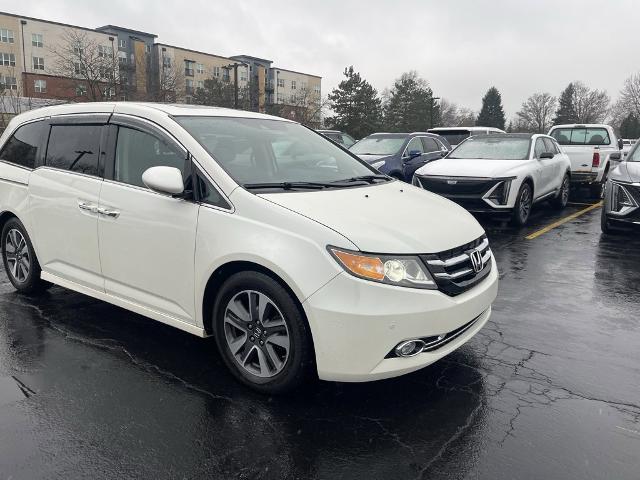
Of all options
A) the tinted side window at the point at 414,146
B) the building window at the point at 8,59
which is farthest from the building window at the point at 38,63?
the tinted side window at the point at 414,146

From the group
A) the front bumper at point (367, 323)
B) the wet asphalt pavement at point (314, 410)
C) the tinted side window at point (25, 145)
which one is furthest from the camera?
the tinted side window at point (25, 145)

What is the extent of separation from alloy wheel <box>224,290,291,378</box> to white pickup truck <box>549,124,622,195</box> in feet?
38.3

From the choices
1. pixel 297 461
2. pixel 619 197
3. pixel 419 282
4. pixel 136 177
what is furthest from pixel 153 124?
pixel 619 197

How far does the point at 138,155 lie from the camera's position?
396 centimetres

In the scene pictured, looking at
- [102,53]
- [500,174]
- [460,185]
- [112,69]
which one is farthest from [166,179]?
[102,53]

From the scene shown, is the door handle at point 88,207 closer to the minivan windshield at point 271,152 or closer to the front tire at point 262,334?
the minivan windshield at point 271,152

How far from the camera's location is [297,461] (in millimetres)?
2672

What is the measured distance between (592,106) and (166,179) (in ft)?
327

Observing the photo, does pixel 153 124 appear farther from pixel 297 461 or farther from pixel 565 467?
pixel 565 467

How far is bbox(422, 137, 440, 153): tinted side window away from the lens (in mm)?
13552

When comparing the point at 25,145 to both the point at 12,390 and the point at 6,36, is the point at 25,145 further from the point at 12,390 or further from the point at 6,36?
the point at 6,36

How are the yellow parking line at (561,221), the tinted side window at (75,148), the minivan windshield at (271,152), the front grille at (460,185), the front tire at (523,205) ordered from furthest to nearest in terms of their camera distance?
the front tire at (523,205) < the front grille at (460,185) < the yellow parking line at (561,221) < the tinted side window at (75,148) < the minivan windshield at (271,152)

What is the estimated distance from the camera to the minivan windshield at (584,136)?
1428 centimetres

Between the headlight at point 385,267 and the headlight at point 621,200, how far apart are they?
610cm
